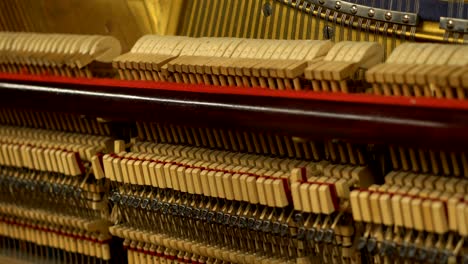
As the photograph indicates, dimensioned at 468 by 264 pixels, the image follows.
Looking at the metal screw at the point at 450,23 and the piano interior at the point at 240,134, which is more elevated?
the metal screw at the point at 450,23

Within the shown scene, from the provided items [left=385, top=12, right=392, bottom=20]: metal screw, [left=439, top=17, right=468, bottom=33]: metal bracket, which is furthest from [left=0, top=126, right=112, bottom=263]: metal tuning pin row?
[left=439, top=17, right=468, bottom=33]: metal bracket

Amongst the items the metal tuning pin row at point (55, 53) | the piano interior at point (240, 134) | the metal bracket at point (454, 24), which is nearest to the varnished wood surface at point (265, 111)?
the piano interior at point (240, 134)

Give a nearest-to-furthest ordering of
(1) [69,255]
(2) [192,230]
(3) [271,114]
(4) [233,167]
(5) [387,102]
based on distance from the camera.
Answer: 1. (5) [387,102]
2. (3) [271,114]
3. (4) [233,167]
4. (2) [192,230]
5. (1) [69,255]

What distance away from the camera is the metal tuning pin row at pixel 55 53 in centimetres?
405

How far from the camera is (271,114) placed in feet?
10.1

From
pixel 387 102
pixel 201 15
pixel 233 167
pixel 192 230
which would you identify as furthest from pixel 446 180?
pixel 201 15

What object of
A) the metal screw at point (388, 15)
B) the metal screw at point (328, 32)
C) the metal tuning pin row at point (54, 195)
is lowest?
the metal tuning pin row at point (54, 195)

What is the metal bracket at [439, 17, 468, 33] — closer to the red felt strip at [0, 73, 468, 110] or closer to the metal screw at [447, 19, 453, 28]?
the metal screw at [447, 19, 453, 28]

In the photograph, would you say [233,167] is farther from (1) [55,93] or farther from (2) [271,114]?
(1) [55,93]

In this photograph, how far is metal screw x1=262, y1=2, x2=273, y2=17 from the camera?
3.83 m

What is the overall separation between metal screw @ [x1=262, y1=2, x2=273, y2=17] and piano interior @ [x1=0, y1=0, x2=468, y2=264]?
0.9 inches

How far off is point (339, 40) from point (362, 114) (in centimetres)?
80

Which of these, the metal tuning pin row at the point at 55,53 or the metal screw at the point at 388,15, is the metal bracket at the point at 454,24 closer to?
the metal screw at the point at 388,15

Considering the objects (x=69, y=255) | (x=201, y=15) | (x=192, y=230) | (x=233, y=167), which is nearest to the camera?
(x=233, y=167)
